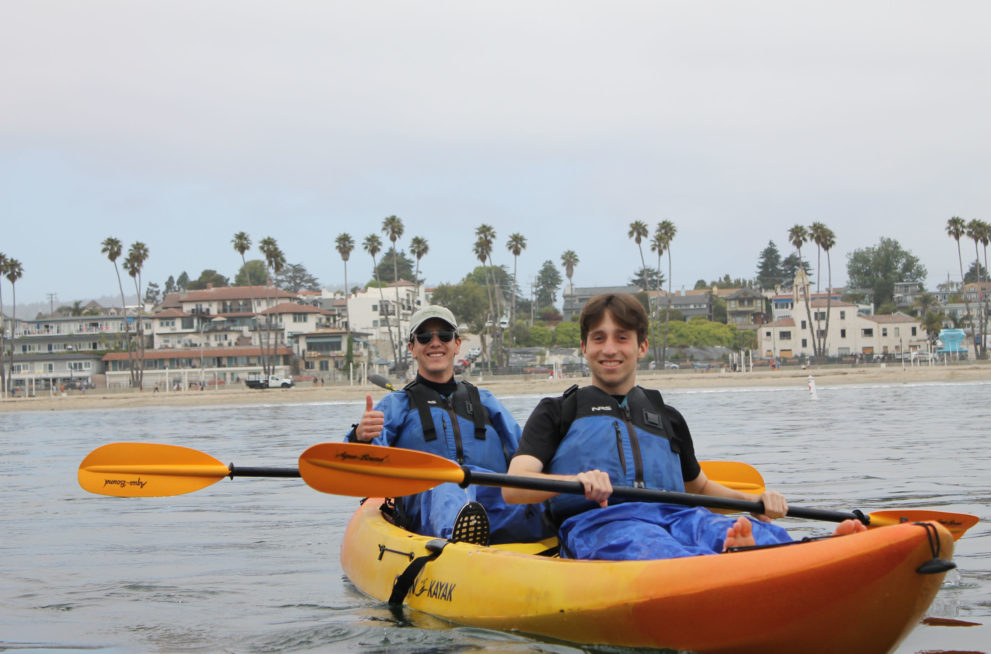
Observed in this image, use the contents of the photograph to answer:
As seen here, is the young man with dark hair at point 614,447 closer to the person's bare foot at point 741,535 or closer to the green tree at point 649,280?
the person's bare foot at point 741,535

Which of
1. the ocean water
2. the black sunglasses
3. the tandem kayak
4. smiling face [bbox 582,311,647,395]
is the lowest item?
the ocean water

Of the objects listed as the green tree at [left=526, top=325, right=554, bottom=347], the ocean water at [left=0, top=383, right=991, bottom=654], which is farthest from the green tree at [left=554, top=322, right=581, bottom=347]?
the ocean water at [left=0, top=383, right=991, bottom=654]

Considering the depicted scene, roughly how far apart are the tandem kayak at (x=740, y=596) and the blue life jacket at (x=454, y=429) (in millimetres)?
1142

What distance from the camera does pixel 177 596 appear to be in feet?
20.7

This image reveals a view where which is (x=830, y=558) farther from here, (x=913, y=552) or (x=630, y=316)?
(x=630, y=316)

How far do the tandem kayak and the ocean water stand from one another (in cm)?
22

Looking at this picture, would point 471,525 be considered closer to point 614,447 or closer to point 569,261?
point 614,447

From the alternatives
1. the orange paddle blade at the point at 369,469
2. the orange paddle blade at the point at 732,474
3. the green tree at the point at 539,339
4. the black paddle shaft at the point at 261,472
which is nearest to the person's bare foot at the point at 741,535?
the orange paddle blade at the point at 369,469

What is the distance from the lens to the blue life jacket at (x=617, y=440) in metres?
4.46

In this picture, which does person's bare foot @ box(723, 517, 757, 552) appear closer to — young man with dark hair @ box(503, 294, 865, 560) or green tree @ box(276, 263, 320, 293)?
young man with dark hair @ box(503, 294, 865, 560)

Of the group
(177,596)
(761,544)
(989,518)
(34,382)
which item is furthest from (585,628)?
(34,382)

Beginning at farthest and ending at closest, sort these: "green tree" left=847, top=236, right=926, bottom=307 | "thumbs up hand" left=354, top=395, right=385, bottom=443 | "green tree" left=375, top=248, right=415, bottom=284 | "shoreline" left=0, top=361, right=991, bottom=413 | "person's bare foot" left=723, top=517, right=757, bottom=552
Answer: "green tree" left=375, top=248, right=415, bottom=284
"green tree" left=847, top=236, right=926, bottom=307
"shoreline" left=0, top=361, right=991, bottom=413
"thumbs up hand" left=354, top=395, right=385, bottom=443
"person's bare foot" left=723, top=517, right=757, bottom=552

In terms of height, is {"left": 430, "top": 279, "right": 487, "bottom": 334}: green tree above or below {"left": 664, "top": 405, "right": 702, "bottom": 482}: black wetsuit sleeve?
above

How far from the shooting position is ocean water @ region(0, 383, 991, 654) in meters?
5.11
